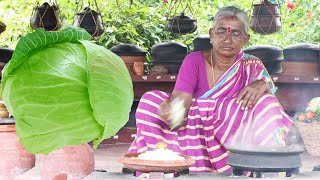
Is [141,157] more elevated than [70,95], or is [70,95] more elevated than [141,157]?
[70,95]

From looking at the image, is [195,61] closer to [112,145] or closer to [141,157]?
[141,157]

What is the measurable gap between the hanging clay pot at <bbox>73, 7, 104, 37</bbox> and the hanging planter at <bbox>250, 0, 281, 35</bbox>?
1826 millimetres

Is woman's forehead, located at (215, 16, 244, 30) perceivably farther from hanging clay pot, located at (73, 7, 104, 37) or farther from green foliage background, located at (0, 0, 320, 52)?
green foliage background, located at (0, 0, 320, 52)

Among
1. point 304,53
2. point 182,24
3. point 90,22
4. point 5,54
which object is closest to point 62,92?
point 5,54

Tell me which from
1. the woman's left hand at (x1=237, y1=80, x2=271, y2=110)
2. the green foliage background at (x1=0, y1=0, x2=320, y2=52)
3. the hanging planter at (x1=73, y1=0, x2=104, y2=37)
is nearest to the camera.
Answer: the woman's left hand at (x1=237, y1=80, x2=271, y2=110)

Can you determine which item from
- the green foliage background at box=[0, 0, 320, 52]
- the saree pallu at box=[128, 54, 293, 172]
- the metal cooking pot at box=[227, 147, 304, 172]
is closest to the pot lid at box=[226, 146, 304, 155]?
the metal cooking pot at box=[227, 147, 304, 172]

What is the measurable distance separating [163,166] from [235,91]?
1375mm

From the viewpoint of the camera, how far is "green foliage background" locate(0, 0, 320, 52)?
28.4 ft

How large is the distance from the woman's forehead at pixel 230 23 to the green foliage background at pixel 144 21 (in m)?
4.44

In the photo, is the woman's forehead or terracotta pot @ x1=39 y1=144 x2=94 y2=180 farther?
the woman's forehead

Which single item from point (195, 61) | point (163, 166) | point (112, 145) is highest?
point (195, 61)

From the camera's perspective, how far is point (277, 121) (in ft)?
11.9

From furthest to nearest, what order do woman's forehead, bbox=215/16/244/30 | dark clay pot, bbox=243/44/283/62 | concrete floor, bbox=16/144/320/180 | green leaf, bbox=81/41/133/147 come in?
dark clay pot, bbox=243/44/283/62 < woman's forehead, bbox=215/16/244/30 < concrete floor, bbox=16/144/320/180 < green leaf, bbox=81/41/133/147

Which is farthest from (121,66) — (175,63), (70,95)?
(175,63)
